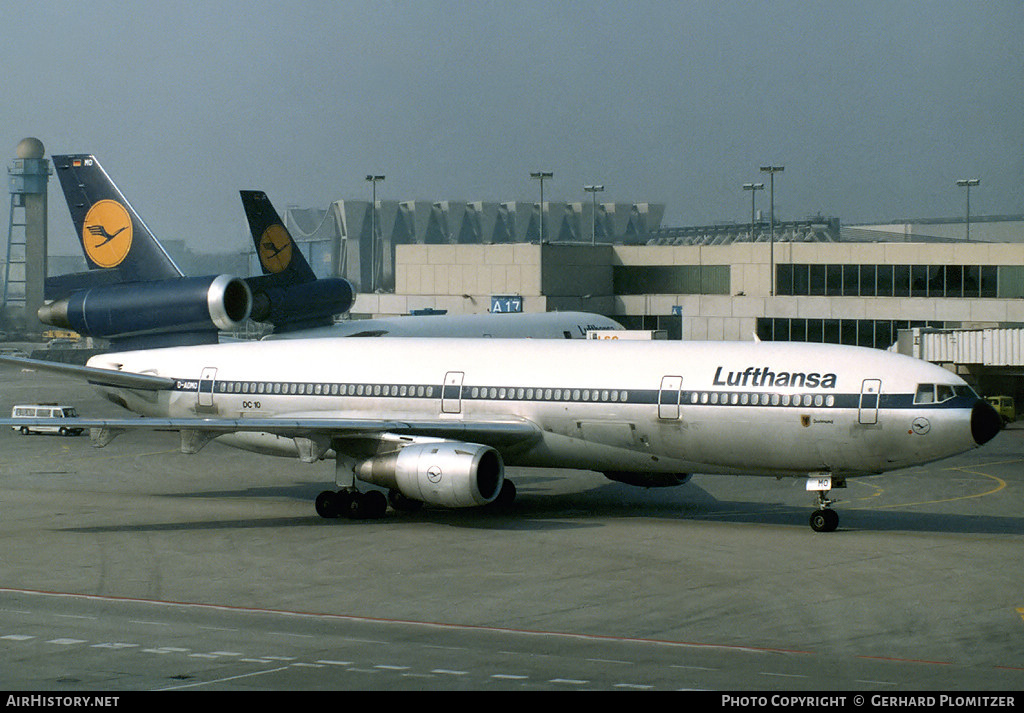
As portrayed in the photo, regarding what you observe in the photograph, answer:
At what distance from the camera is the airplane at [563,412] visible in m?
33.2

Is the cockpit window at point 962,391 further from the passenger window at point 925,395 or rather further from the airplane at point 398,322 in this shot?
the airplane at point 398,322

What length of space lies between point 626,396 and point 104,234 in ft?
71.3

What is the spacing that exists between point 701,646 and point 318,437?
17.0 m

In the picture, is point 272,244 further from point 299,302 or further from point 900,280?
point 900,280

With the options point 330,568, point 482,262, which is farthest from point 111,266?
point 482,262

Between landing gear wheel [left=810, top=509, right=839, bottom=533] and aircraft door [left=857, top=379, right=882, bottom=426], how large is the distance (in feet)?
9.02

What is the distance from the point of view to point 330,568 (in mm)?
29844

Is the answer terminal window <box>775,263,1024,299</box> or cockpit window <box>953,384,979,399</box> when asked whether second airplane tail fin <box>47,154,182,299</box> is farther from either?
terminal window <box>775,263,1024,299</box>

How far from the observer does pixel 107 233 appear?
46.8m

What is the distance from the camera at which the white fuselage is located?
109 feet

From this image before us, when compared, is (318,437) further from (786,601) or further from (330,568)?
(786,601)

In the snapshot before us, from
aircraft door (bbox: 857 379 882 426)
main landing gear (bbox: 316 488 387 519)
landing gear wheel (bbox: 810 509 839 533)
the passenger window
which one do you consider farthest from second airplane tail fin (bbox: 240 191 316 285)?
the passenger window

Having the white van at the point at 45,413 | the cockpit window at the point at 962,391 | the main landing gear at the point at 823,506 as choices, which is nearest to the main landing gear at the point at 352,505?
the main landing gear at the point at 823,506

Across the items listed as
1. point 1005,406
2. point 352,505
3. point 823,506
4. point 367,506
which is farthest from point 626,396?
point 1005,406
